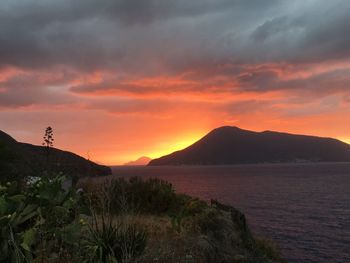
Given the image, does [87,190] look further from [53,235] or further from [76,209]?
[53,235]

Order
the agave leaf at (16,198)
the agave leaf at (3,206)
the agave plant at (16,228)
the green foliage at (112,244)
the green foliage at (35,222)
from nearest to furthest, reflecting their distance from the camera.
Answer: the agave plant at (16,228) < the green foliage at (35,222) < the green foliage at (112,244) < the agave leaf at (3,206) < the agave leaf at (16,198)

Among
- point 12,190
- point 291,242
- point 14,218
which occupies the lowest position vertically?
point 291,242

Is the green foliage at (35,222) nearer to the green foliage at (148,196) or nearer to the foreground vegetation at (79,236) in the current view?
the foreground vegetation at (79,236)

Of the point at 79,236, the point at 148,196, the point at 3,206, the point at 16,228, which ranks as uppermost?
the point at 148,196

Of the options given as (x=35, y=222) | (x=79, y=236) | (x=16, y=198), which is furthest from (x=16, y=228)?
(x=79, y=236)

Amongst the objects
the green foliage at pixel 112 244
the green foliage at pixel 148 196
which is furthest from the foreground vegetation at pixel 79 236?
the green foliage at pixel 148 196

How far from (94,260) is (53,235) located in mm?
1279

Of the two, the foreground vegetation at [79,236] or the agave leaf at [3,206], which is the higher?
the agave leaf at [3,206]

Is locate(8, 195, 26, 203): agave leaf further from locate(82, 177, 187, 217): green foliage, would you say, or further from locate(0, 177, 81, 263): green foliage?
locate(82, 177, 187, 217): green foliage

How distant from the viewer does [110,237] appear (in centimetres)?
941

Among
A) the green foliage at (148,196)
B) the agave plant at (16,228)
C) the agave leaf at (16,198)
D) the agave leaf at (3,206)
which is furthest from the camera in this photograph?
the green foliage at (148,196)

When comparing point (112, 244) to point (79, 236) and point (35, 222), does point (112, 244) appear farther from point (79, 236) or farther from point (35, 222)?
point (35, 222)

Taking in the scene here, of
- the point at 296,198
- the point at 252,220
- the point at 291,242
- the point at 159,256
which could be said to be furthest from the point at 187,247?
the point at 296,198

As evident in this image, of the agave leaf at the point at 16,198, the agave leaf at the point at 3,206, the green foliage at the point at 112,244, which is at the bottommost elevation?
the green foliage at the point at 112,244
